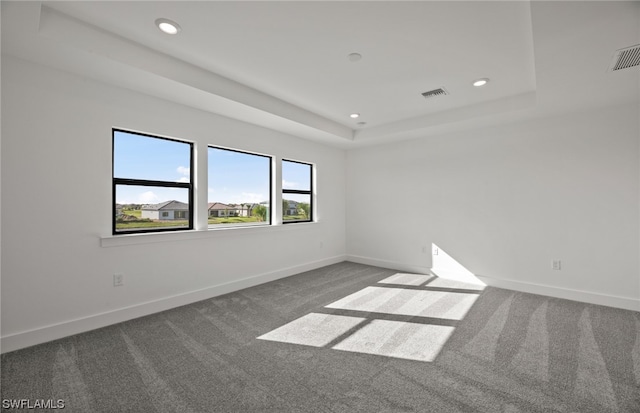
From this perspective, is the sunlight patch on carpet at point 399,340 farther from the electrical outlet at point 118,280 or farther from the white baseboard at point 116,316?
the electrical outlet at point 118,280

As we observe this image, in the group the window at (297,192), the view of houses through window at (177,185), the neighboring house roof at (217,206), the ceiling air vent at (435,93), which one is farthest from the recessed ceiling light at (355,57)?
the neighboring house roof at (217,206)

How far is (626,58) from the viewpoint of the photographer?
7.63ft

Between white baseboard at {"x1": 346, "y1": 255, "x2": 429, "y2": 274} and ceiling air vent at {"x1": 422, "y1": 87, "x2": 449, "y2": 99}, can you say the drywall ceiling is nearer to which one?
ceiling air vent at {"x1": 422, "y1": 87, "x2": 449, "y2": 99}

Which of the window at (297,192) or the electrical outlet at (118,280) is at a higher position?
the window at (297,192)

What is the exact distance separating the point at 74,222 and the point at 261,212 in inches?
93.5

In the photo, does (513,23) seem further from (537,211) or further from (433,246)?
(433,246)

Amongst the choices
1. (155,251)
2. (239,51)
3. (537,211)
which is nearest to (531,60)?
(537,211)

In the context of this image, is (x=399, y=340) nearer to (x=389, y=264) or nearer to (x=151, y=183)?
(x=389, y=264)

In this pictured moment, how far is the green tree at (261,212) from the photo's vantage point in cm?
454

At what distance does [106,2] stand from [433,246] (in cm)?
504

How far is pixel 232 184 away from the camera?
164 inches

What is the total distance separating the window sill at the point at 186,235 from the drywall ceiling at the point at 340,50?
5.19ft
